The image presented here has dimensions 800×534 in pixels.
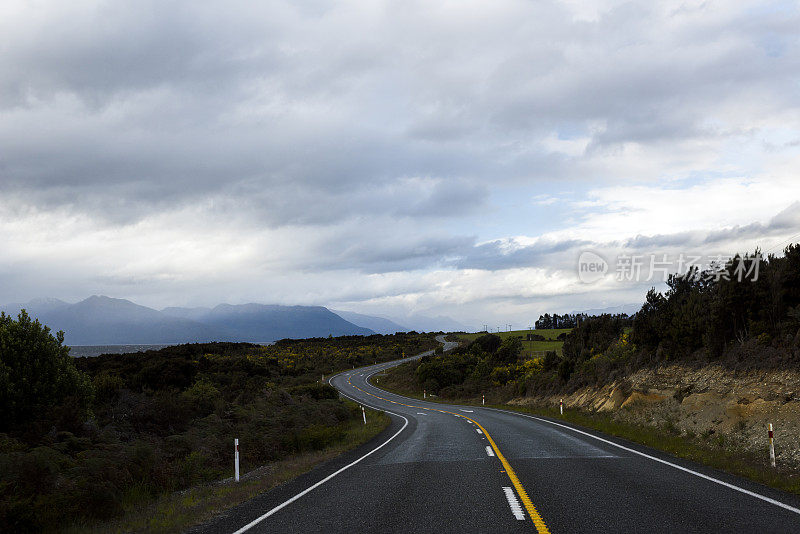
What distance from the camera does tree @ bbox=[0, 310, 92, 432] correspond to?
17750mm

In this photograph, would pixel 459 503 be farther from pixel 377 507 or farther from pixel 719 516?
pixel 719 516

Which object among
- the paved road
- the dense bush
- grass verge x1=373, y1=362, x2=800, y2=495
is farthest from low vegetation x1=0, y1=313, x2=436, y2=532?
the dense bush

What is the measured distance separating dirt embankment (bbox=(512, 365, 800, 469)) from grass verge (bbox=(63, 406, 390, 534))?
12.3 meters

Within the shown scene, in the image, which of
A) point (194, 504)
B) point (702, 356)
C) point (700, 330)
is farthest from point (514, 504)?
→ point (700, 330)

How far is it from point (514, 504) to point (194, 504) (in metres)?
6.57

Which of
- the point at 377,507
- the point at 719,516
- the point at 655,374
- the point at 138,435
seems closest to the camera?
the point at 719,516

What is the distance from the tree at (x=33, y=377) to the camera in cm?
1775

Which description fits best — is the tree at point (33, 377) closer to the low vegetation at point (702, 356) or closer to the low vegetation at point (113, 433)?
the low vegetation at point (113, 433)

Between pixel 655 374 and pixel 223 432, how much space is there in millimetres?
19901

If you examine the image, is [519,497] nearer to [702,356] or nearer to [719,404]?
[719,404]

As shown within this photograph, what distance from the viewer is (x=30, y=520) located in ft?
28.5

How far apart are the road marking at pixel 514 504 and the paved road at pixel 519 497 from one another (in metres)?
0.02

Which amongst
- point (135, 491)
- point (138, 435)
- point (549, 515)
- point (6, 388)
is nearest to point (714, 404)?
point (549, 515)

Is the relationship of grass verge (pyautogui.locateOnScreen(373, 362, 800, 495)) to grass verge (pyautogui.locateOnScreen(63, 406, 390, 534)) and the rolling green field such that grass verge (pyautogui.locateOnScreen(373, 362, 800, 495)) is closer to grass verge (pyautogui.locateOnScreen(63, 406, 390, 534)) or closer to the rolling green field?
grass verge (pyautogui.locateOnScreen(63, 406, 390, 534))
